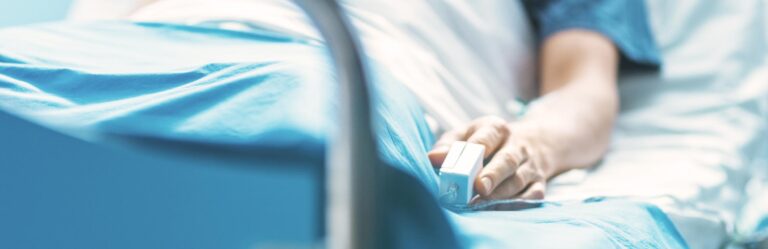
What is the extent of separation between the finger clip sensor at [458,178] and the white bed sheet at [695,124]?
21 cm

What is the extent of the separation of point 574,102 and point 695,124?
18cm

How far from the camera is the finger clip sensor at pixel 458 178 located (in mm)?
669

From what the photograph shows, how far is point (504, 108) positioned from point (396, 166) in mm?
622

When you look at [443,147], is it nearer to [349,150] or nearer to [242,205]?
[242,205]

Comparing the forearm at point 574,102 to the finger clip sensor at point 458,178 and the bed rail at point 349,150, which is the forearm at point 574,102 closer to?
the finger clip sensor at point 458,178

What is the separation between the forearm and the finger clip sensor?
0.79ft

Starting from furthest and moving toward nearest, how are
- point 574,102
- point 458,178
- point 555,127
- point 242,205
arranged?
point 574,102, point 555,127, point 458,178, point 242,205

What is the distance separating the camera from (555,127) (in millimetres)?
995

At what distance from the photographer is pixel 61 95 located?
651mm

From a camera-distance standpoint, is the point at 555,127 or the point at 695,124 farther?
the point at 695,124

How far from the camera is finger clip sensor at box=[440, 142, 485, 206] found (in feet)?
2.20

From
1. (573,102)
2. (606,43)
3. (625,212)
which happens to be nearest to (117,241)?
(625,212)

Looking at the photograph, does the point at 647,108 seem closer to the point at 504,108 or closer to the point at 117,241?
the point at 504,108

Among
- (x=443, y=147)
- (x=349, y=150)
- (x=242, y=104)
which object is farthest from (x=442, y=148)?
(x=349, y=150)
